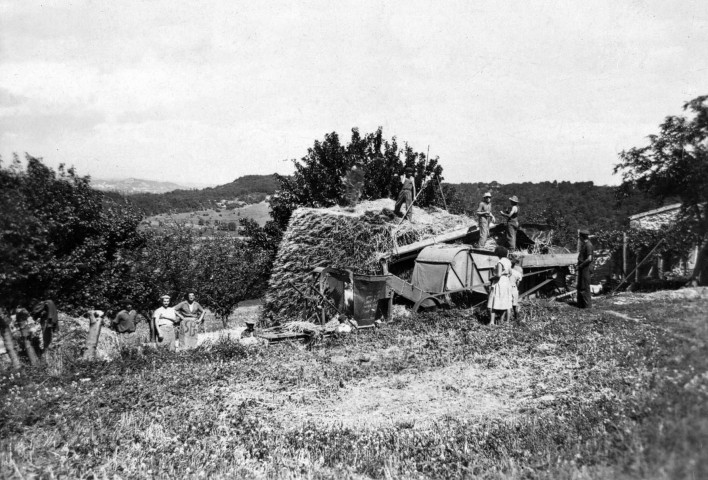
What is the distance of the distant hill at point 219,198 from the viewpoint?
7721 cm

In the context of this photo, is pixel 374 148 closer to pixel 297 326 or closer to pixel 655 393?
pixel 297 326

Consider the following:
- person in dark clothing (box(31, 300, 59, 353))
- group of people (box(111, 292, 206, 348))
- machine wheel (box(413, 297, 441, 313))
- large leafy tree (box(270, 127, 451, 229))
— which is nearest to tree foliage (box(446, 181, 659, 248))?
large leafy tree (box(270, 127, 451, 229))

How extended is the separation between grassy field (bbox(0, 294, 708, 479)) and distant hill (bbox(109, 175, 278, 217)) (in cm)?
6225

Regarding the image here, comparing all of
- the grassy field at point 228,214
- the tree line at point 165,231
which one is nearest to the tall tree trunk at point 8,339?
the tree line at point 165,231

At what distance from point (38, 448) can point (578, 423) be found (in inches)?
199

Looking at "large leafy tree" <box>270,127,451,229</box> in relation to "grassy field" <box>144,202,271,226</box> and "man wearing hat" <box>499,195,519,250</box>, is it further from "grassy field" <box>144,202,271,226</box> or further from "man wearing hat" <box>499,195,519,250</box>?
"grassy field" <box>144,202,271,226</box>

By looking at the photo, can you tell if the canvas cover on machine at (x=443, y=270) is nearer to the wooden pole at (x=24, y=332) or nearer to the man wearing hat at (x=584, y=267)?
the man wearing hat at (x=584, y=267)

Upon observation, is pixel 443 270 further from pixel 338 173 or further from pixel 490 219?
pixel 338 173

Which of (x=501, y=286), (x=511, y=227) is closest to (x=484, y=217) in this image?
(x=511, y=227)

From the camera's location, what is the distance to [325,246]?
1384 centimetres

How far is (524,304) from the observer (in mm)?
12367

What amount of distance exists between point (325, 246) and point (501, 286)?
17.9 ft

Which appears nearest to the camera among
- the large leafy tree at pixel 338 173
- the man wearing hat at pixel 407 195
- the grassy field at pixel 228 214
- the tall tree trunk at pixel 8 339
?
the tall tree trunk at pixel 8 339

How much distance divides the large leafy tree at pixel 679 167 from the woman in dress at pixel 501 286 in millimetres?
3264
